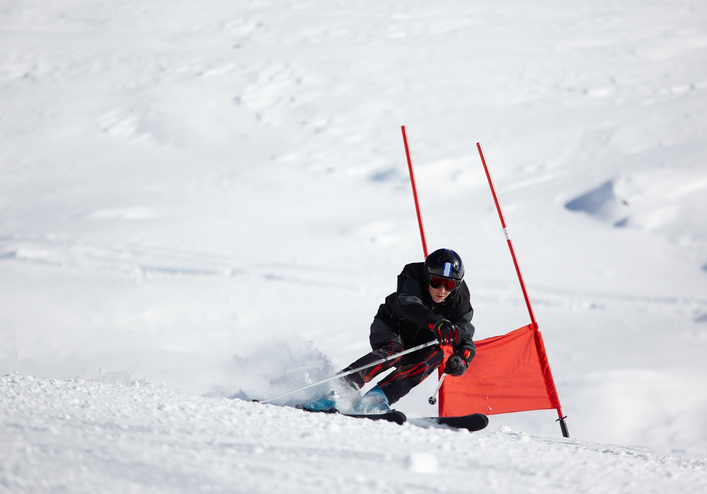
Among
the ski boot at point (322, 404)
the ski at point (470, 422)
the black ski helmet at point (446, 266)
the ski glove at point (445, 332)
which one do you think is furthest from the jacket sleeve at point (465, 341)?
the ski boot at point (322, 404)

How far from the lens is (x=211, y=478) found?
2012 mm

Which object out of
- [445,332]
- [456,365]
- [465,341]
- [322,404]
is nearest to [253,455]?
[322,404]

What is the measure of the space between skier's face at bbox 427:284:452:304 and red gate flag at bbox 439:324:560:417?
3.18 feet

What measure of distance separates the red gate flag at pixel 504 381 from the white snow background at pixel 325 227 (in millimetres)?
676

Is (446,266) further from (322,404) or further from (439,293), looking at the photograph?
(322,404)

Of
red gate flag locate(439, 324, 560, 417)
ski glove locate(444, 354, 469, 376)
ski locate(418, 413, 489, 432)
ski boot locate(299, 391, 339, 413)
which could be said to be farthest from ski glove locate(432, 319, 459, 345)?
red gate flag locate(439, 324, 560, 417)

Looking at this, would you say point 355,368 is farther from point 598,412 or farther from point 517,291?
point 517,291

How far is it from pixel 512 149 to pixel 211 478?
11802mm

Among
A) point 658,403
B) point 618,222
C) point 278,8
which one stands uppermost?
point 278,8

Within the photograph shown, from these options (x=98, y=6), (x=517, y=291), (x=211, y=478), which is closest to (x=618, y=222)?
(x=517, y=291)

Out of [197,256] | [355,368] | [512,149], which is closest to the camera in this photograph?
[355,368]

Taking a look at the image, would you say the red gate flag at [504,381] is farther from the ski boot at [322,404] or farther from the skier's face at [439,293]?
the ski boot at [322,404]

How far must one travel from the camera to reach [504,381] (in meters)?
4.87

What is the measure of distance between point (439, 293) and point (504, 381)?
1273 mm
